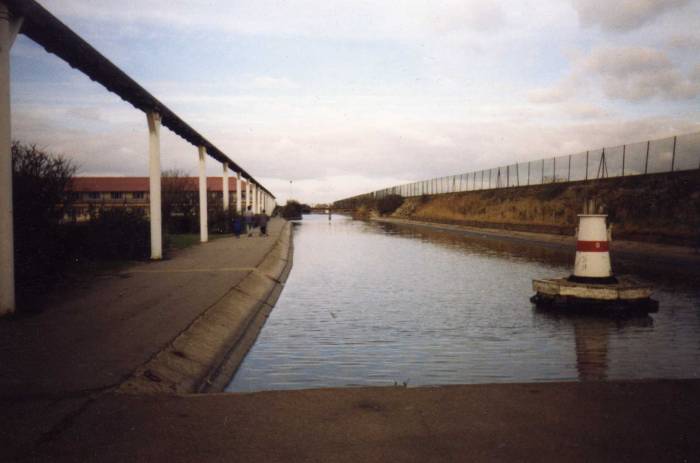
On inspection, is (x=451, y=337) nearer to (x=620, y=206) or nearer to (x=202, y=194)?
(x=202, y=194)

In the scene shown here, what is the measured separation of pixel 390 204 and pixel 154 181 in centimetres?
9202

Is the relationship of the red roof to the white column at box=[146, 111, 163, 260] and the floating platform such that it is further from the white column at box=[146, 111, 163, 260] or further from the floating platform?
the floating platform

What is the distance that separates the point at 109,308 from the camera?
970 centimetres

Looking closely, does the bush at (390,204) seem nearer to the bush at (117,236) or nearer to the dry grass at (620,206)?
the dry grass at (620,206)

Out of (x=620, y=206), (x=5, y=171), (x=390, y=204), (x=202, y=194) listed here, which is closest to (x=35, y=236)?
(x=5, y=171)

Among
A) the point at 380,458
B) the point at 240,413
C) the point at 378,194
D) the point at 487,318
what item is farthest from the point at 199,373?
the point at 378,194

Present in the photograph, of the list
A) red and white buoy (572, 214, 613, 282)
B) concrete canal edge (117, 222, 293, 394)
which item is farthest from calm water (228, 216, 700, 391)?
red and white buoy (572, 214, 613, 282)

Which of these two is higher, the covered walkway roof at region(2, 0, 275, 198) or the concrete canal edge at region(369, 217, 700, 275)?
the covered walkway roof at region(2, 0, 275, 198)

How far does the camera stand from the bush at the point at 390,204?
10819 centimetres

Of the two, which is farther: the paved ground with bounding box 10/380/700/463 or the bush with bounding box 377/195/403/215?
the bush with bounding box 377/195/403/215

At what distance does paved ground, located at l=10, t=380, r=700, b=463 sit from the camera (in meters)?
3.89

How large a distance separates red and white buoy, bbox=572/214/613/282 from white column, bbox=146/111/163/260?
1209 cm

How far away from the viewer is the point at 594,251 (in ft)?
37.4

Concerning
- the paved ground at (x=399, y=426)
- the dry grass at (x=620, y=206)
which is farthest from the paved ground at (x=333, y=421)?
the dry grass at (x=620, y=206)
